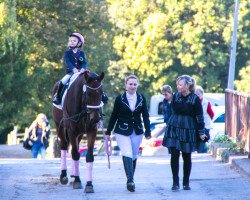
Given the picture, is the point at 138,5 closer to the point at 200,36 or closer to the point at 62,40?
the point at 200,36

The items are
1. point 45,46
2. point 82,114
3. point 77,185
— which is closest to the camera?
point 82,114

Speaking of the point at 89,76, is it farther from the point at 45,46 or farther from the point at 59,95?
the point at 45,46

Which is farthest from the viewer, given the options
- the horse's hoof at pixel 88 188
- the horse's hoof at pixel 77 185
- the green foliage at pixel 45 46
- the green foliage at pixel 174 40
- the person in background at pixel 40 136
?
the green foliage at pixel 174 40

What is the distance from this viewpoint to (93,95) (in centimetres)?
1573

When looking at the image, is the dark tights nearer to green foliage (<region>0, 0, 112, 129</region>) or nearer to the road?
the road

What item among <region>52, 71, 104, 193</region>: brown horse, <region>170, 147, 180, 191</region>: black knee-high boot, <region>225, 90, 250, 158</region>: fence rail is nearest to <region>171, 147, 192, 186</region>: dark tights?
<region>170, 147, 180, 191</region>: black knee-high boot

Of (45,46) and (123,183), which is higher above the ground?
(45,46)

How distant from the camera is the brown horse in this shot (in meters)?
15.7

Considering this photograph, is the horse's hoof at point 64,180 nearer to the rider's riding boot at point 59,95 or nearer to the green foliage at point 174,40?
the rider's riding boot at point 59,95

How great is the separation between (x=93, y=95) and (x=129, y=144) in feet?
3.12

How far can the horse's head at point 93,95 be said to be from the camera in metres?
15.7

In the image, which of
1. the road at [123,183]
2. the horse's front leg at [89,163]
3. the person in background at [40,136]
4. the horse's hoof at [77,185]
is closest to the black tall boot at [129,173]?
the road at [123,183]

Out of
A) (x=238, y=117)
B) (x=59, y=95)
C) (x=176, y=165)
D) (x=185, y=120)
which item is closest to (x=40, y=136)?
(x=238, y=117)

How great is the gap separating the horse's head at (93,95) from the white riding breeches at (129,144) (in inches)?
20.0
